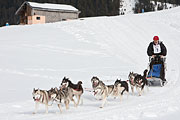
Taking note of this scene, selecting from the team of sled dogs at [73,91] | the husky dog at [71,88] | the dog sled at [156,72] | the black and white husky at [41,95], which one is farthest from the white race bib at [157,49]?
the black and white husky at [41,95]

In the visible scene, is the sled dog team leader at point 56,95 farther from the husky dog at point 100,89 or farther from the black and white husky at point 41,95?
the husky dog at point 100,89

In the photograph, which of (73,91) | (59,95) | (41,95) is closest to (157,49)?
(73,91)

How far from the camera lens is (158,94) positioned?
8.01 m

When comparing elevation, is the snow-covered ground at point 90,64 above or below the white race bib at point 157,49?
below

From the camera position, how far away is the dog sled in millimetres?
9383

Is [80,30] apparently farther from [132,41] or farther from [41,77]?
[41,77]

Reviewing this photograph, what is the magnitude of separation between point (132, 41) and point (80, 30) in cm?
539

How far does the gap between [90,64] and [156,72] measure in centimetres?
472

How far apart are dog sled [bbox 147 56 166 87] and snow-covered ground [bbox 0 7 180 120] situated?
1.28 ft

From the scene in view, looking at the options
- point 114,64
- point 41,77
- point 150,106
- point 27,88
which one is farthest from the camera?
point 114,64

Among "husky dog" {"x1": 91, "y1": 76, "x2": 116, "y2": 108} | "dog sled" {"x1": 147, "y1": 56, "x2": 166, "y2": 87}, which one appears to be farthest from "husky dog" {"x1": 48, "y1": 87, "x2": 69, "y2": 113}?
"dog sled" {"x1": 147, "y1": 56, "x2": 166, "y2": 87}

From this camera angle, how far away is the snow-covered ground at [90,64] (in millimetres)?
6217

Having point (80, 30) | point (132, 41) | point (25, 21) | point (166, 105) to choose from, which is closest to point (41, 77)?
point (166, 105)

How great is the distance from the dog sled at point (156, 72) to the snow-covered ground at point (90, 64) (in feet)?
1.28
